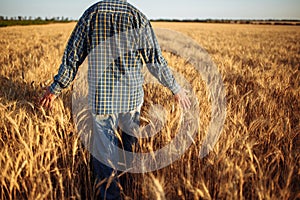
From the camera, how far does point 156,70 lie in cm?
163

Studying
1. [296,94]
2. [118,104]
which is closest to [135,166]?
[118,104]

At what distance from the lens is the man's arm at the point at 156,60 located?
153 centimetres

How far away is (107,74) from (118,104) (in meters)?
0.21

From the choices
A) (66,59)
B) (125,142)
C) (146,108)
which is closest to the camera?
(66,59)

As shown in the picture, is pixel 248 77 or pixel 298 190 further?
pixel 248 77

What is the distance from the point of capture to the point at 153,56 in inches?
62.4

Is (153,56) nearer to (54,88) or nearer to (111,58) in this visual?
(111,58)

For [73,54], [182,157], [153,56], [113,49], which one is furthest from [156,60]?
[182,157]

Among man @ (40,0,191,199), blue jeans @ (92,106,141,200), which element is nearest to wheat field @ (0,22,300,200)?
blue jeans @ (92,106,141,200)

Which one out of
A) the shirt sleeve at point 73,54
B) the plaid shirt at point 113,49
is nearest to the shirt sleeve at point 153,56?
the plaid shirt at point 113,49

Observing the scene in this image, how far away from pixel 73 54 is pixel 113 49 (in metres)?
0.29

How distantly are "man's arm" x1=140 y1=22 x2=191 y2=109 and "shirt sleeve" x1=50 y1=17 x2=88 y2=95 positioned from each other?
0.39m

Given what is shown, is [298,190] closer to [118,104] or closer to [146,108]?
[118,104]

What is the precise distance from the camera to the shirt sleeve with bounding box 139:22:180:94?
1.52 m
